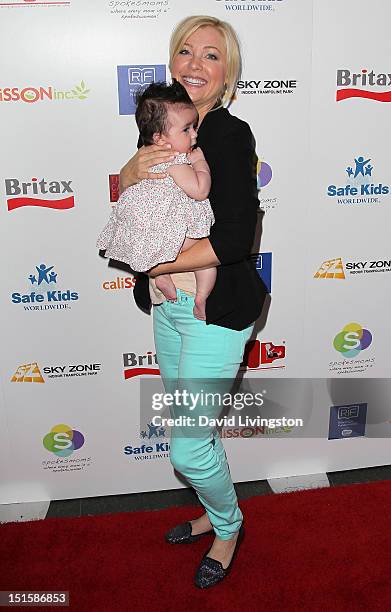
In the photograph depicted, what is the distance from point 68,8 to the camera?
2301 millimetres

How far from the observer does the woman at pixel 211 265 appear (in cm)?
191

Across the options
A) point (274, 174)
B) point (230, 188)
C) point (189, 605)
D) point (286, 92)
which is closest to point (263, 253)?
point (274, 174)

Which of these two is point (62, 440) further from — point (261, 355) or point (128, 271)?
point (261, 355)

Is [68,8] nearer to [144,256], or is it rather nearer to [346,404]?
[144,256]

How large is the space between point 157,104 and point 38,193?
794mm

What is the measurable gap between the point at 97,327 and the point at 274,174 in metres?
0.96

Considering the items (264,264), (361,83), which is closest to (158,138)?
(264,264)

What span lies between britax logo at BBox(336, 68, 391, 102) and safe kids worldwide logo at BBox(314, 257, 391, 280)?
26.1 inches

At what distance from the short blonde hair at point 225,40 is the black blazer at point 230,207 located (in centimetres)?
19

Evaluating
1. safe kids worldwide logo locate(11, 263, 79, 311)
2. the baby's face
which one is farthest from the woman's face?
safe kids worldwide logo locate(11, 263, 79, 311)

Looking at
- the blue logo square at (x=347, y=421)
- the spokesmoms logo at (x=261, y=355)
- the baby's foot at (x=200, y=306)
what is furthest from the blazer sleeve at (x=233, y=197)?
the blue logo square at (x=347, y=421)

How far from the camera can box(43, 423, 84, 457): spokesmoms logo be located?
282 cm

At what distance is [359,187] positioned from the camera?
2664 mm

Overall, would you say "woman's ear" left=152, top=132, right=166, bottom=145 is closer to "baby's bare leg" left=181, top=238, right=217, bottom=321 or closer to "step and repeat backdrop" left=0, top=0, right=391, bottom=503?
"baby's bare leg" left=181, top=238, right=217, bottom=321
